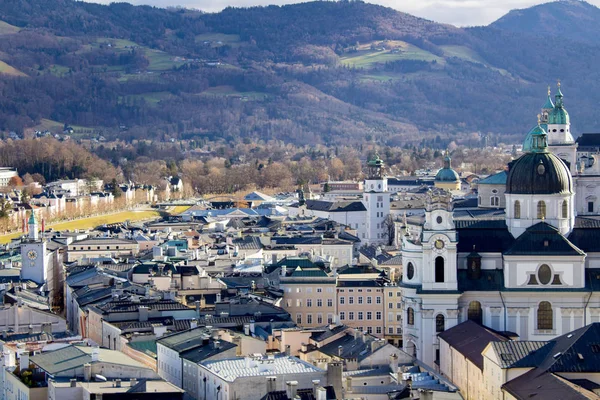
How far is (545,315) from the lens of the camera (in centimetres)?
6272

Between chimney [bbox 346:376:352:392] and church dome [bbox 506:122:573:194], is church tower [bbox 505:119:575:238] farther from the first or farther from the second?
chimney [bbox 346:376:352:392]

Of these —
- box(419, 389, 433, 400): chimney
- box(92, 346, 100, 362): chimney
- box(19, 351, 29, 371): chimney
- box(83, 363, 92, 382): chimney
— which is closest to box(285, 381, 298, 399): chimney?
box(419, 389, 433, 400): chimney

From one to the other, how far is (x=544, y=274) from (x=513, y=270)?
4.03 feet

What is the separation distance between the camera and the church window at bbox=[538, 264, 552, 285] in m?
62.6

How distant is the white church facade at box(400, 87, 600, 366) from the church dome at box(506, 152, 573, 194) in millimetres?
41

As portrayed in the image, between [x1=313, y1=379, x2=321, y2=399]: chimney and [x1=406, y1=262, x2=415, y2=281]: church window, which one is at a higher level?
[x1=406, y1=262, x2=415, y2=281]: church window

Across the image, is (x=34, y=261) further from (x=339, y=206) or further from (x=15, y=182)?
(x=15, y=182)

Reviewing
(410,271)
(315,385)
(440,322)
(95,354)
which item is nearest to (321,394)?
(315,385)

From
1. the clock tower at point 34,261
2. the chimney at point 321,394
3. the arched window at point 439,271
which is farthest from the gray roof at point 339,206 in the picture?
the chimney at point 321,394

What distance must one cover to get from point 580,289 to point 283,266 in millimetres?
18909

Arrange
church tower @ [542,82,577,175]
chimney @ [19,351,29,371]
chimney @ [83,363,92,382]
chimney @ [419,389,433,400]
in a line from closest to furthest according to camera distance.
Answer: chimney @ [419,389,433,400] → chimney @ [83,363,92,382] → chimney @ [19,351,29,371] → church tower @ [542,82,577,175]

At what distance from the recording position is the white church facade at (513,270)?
62531 mm

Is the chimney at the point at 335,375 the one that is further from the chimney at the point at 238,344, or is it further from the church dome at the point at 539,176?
the church dome at the point at 539,176

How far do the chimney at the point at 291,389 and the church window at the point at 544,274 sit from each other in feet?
68.3
